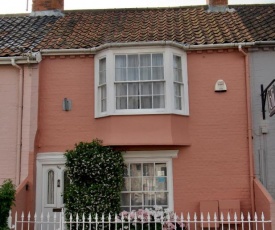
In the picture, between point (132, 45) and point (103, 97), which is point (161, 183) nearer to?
point (103, 97)

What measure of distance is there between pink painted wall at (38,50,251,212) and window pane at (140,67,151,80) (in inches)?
51.3

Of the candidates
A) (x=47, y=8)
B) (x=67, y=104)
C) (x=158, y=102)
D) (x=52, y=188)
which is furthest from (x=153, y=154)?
(x=47, y=8)

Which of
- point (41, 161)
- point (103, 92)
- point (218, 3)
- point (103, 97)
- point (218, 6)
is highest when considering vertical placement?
point (218, 3)

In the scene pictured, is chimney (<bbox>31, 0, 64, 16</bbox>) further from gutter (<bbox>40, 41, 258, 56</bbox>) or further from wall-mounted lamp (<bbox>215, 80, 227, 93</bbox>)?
wall-mounted lamp (<bbox>215, 80, 227, 93</bbox>)

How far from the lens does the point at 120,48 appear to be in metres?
13.2

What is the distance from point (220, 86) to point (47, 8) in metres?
8.52

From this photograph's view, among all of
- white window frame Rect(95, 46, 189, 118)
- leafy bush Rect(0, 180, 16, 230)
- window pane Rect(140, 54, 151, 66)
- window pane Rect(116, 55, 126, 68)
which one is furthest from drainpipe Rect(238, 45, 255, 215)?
leafy bush Rect(0, 180, 16, 230)

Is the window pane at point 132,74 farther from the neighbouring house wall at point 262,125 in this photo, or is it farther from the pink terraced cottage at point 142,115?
the neighbouring house wall at point 262,125

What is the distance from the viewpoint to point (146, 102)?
13141 mm

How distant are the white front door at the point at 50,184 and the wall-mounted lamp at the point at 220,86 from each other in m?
5.43

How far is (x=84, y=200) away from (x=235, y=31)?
7.68m

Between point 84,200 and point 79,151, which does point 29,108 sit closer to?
point 79,151

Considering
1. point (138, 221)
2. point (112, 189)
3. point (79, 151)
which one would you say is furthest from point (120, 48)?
point (138, 221)

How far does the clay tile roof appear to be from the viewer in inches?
551
